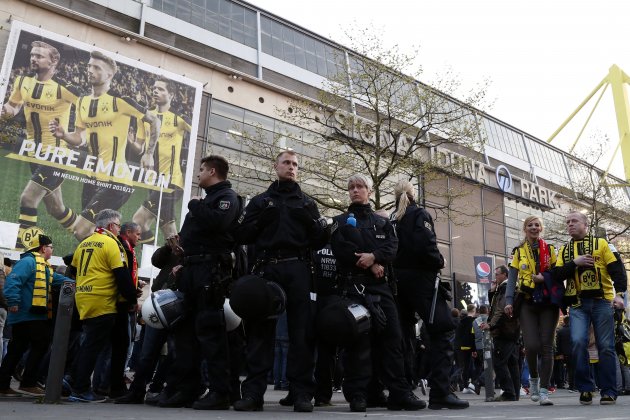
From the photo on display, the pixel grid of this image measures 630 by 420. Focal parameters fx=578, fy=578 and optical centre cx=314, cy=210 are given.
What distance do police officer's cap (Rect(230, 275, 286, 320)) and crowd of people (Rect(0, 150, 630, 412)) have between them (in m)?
0.01

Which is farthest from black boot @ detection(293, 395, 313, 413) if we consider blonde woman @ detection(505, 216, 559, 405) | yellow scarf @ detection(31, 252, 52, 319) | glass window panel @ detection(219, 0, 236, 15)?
glass window panel @ detection(219, 0, 236, 15)

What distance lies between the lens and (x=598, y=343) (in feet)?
19.5

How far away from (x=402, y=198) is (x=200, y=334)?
2.27 meters

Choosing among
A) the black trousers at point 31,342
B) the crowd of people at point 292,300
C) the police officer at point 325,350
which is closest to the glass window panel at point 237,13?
the crowd of people at point 292,300

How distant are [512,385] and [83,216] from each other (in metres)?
17.5

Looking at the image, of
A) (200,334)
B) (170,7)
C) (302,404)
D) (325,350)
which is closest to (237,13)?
(170,7)

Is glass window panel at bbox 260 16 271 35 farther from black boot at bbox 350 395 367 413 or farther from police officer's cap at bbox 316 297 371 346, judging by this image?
black boot at bbox 350 395 367 413

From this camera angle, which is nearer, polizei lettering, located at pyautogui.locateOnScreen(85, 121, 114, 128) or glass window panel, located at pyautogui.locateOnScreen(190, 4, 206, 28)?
polizei lettering, located at pyautogui.locateOnScreen(85, 121, 114, 128)

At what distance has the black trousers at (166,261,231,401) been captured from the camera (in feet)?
14.7

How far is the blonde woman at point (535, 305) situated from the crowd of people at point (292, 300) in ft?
0.05

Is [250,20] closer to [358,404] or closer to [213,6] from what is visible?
[213,6]

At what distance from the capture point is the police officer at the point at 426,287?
198 inches

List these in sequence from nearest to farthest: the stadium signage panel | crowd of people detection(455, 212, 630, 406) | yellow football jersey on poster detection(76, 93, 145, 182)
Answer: crowd of people detection(455, 212, 630, 406) → yellow football jersey on poster detection(76, 93, 145, 182) → the stadium signage panel

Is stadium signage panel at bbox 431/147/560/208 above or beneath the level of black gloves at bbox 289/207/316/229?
above
